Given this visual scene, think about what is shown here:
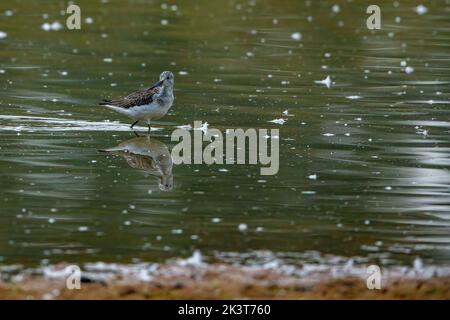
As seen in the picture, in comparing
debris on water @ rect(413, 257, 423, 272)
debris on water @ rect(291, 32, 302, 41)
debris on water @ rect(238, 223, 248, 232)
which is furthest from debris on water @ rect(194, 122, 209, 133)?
debris on water @ rect(291, 32, 302, 41)

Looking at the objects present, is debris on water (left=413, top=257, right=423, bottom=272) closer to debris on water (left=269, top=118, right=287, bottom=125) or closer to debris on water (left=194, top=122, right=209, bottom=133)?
debris on water (left=194, top=122, right=209, bottom=133)

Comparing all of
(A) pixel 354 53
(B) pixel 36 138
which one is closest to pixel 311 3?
(A) pixel 354 53

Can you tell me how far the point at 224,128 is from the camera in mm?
14219

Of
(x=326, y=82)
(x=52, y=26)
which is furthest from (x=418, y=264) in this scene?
(x=52, y=26)

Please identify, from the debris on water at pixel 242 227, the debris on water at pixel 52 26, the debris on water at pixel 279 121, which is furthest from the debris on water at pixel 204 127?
the debris on water at pixel 52 26

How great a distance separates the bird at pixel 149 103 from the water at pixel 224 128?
28 centimetres

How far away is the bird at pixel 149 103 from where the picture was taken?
14.0m

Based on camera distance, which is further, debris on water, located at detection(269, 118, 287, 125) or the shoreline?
debris on water, located at detection(269, 118, 287, 125)

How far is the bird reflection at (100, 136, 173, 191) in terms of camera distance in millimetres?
11931

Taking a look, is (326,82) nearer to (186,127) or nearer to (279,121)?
(279,121)

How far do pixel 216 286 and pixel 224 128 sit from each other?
240 inches

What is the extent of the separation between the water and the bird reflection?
54 millimetres

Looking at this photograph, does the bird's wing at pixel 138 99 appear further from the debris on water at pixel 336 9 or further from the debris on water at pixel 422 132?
the debris on water at pixel 336 9

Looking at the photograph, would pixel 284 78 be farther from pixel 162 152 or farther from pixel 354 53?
pixel 162 152
